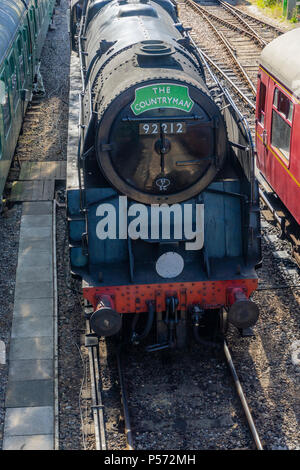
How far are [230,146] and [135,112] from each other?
1.63 m

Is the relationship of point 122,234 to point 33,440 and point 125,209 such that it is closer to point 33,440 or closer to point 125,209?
point 125,209

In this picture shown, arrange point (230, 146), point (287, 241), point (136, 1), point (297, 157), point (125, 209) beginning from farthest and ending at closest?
point (287, 241), point (136, 1), point (297, 157), point (230, 146), point (125, 209)

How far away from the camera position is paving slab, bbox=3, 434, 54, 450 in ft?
20.6

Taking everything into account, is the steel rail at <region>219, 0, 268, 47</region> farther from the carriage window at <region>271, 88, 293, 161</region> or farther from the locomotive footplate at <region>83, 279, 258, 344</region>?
the locomotive footplate at <region>83, 279, 258, 344</region>

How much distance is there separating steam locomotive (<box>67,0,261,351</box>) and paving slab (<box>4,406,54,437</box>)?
1.10 m

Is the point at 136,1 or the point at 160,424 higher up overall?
the point at 136,1

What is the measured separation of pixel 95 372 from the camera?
724 cm

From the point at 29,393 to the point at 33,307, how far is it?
5.98 feet

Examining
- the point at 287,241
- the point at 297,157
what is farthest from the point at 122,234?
the point at 287,241

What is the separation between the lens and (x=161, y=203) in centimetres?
693

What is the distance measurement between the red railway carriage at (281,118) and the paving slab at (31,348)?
4.01 m

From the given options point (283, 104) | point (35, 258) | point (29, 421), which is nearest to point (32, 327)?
→ point (29, 421)

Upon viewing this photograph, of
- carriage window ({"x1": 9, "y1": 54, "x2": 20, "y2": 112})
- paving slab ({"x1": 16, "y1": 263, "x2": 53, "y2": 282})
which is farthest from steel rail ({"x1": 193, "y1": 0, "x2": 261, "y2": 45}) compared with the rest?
paving slab ({"x1": 16, "y1": 263, "x2": 53, "y2": 282})

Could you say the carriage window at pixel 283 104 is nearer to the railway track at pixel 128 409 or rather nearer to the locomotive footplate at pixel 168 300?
the locomotive footplate at pixel 168 300
